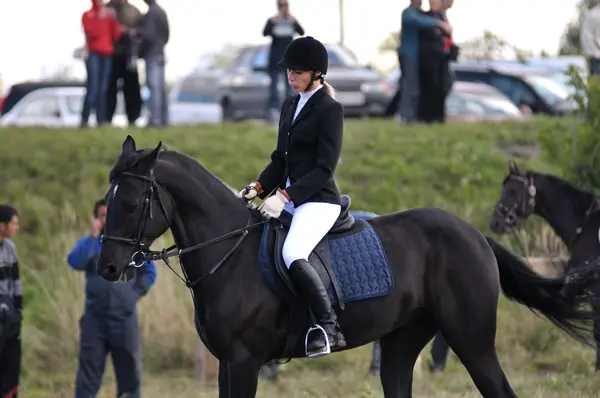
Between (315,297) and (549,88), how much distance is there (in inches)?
747

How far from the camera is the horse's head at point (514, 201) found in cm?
1334

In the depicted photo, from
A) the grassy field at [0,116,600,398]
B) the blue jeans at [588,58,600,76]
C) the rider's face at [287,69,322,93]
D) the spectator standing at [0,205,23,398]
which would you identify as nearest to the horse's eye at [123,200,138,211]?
the rider's face at [287,69,322,93]

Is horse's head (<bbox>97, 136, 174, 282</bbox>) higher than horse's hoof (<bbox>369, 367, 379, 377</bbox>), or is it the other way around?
horse's head (<bbox>97, 136, 174, 282</bbox>)

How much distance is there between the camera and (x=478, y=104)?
81.0 ft

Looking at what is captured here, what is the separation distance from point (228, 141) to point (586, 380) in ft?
27.4

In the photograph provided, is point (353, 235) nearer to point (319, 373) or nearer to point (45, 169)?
point (319, 373)

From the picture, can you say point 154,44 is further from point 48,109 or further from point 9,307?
point 9,307

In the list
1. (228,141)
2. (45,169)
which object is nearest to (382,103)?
(228,141)

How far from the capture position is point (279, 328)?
315 inches

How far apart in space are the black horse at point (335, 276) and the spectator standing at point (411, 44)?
382 inches

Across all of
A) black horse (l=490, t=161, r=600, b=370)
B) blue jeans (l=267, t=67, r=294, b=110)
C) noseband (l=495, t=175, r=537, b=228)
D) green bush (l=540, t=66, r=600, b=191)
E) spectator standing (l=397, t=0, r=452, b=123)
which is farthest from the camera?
blue jeans (l=267, t=67, r=294, b=110)

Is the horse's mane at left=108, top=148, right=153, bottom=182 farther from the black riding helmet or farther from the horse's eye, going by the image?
the black riding helmet

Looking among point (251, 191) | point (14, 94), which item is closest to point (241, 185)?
point (251, 191)

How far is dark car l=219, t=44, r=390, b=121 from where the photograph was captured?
22922 millimetres
